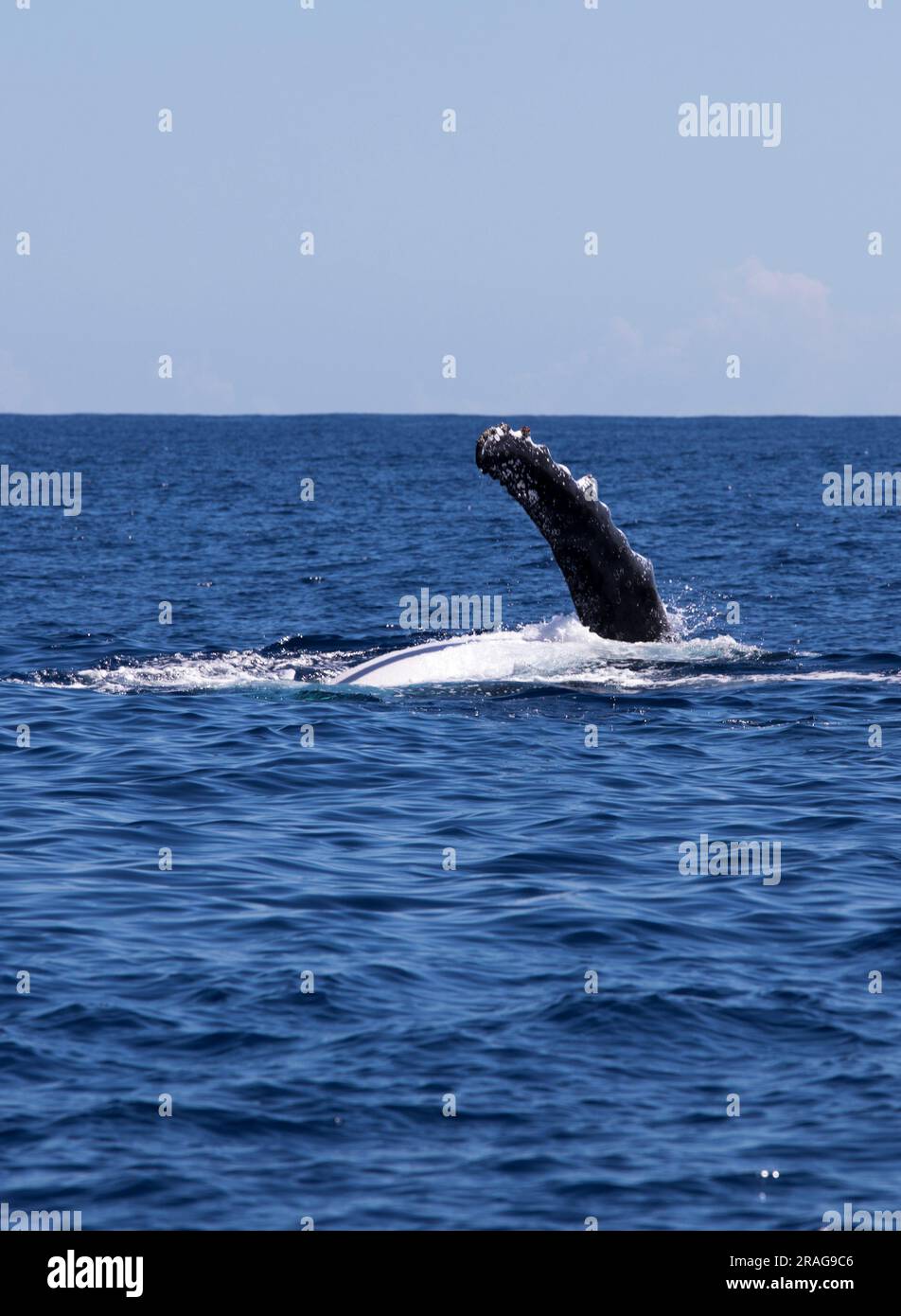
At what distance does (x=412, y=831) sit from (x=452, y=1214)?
27.0 ft

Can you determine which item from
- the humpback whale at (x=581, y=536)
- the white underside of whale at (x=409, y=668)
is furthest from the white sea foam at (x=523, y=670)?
the humpback whale at (x=581, y=536)

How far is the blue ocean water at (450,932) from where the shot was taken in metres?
10.5

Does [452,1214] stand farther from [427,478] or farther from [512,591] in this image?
[427,478]

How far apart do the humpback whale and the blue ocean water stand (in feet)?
2.86

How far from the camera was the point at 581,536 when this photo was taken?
2417cm

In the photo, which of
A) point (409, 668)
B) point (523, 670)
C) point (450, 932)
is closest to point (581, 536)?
point (523, 670)

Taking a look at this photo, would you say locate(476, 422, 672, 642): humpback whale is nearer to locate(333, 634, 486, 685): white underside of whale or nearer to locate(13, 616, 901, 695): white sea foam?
locate(13, 616, 901, 695): white sea foam

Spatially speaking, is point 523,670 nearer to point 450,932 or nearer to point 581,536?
point 581,536

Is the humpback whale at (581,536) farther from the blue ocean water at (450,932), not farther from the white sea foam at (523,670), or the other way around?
the blue ocean water at (450,932)

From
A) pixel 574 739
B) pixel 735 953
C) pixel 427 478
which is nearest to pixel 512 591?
pixel 574 739

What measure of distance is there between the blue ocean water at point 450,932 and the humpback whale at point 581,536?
34.3 inches

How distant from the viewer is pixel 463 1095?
11328mm

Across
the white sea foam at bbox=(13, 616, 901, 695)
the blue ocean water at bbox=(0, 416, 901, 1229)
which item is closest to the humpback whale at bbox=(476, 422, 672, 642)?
the white sea foam at bbox=(13, 616, 901, 695)

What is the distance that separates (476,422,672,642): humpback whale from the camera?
2317 centimetres
